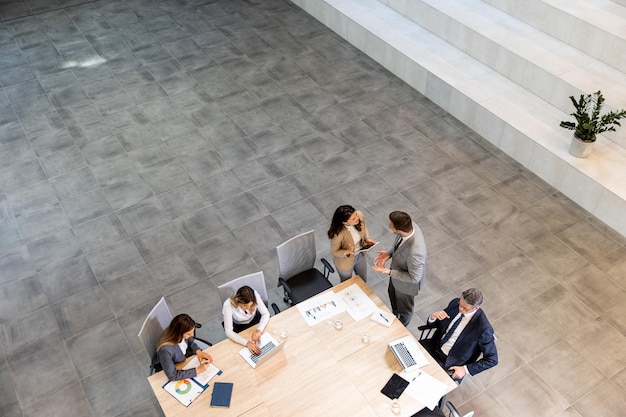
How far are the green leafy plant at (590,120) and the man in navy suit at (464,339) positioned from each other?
10.8 ft

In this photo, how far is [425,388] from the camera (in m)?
4.31

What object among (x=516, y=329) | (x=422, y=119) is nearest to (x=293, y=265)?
(x=516, y=329)

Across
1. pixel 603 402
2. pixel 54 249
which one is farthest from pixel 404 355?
pixel 54 249

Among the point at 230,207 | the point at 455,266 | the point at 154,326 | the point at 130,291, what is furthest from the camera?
the point at 230,207

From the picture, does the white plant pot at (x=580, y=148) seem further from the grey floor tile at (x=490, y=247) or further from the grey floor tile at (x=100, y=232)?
the grey floor tile at (x=100, y=232)

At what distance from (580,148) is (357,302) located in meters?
3.67

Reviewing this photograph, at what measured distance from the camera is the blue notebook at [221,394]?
420cm

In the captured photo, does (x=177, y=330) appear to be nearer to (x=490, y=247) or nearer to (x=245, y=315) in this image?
(x=245, y=315)

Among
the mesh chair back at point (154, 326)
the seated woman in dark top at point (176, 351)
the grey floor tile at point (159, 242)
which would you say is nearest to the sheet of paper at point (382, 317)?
the seated woman in dark top at point (176, 351)

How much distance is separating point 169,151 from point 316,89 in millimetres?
2514

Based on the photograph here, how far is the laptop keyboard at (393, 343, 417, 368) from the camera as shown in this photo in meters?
4.43

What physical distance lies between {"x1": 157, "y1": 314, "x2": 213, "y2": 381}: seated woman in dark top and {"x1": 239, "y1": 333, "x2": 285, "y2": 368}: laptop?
28 cm

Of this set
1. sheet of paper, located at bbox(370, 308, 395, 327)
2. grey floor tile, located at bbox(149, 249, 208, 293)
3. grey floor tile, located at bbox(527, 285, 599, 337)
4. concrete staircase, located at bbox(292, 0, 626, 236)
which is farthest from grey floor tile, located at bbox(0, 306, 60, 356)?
concrete staircase, located at bbox(292, 0, 626, 236)

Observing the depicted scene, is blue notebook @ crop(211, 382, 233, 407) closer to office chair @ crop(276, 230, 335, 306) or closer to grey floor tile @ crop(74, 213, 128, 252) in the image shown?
office chair @ crop(276, 230, 335, 306)
